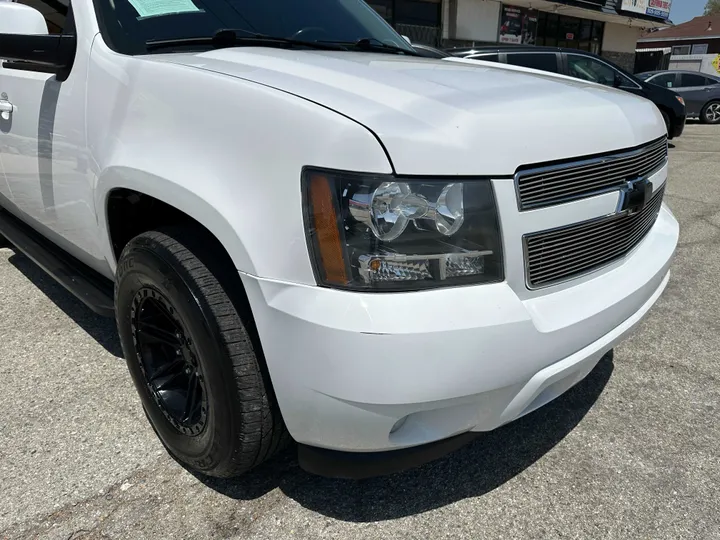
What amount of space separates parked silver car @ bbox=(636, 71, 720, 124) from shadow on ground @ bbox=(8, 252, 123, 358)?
16.4m

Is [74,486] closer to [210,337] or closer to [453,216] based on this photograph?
[210,337]

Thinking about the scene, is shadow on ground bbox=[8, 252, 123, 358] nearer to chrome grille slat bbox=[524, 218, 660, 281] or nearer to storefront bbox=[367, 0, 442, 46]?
chrome grille slat bbox=[524, 218, 660, 281]

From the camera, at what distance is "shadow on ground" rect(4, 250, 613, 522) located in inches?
75.9

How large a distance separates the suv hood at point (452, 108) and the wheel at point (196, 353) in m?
0.59

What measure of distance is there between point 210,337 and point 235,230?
1.14 feet

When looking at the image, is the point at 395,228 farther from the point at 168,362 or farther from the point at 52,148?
the point at 52,148

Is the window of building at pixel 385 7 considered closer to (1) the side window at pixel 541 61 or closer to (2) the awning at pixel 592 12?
(2) the awning at pixel 592 12

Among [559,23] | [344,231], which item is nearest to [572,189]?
[344,231]

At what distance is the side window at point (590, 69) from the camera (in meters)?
9.41

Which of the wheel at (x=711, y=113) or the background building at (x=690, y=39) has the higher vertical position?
the background building at (x=690, y=39)

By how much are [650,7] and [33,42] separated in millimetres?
28619

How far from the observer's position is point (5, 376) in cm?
267

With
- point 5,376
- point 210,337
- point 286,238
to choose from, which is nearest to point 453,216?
point 286,238

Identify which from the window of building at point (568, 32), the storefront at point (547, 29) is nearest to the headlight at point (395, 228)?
the storefront at point (547, 29)
